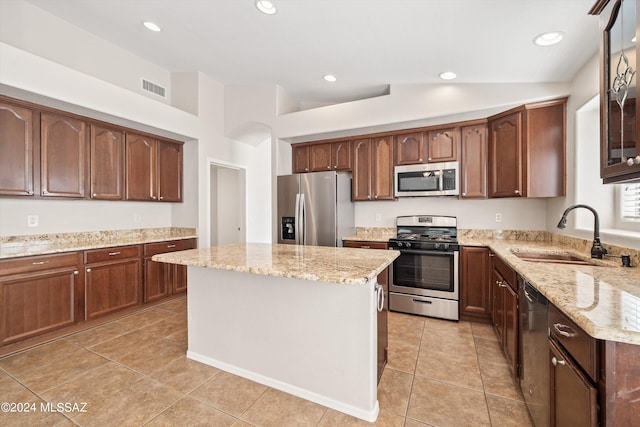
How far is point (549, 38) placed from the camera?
2.14 m

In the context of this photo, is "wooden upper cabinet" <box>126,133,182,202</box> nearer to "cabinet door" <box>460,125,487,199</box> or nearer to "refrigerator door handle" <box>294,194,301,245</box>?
"refrigerator door handle" <box>294,194,301,245</box>

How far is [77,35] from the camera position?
311cm

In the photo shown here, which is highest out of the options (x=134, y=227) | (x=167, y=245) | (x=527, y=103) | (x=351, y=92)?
(x=351, y=92)

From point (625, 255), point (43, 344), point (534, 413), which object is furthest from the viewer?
point (43, 344)

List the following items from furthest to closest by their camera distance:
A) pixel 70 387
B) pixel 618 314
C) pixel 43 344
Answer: pixel 43 344 < pixel 70 387 < pixel 618 314

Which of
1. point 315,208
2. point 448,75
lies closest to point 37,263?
point 315,208

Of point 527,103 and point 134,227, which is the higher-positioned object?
point 527,103

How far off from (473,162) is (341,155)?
171 centimetres

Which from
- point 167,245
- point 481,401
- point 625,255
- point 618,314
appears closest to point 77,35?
point 167,245

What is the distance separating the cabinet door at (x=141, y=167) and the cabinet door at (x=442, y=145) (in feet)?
12.3

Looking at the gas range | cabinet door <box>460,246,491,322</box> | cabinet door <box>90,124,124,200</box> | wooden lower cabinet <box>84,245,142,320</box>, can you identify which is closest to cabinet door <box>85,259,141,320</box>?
wooden lower cabinet <box>84,245,142,320</box>

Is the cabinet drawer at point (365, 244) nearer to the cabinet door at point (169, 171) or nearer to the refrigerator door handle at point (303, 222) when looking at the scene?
the refrigerator door handle at point (303, 222)

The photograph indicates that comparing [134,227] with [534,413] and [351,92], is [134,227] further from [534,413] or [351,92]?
[534,413]

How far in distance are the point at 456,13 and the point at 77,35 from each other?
3.92 meters
